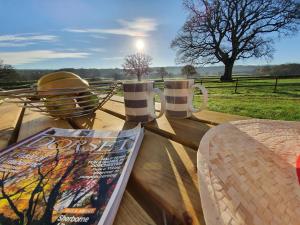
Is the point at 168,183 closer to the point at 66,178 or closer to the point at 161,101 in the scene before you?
the point at 66,178

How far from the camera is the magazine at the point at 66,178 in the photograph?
162mm

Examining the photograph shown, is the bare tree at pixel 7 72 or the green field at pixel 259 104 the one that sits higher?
Answer: the bare tree at pixel 7 72

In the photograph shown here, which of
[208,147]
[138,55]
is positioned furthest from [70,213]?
[138,55]

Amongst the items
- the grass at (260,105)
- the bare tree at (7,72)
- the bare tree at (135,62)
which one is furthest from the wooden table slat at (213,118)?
the bare tree at (135,62)

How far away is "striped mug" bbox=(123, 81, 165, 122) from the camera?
0.48 m

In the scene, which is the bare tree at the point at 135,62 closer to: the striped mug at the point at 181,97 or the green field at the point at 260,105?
the green field at the point at 260,105

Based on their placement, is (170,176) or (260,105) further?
(260,105)

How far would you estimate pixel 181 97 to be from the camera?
510 millimetres

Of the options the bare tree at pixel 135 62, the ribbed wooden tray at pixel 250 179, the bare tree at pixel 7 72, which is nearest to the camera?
the ribbed wooden tray at pixel 250 179

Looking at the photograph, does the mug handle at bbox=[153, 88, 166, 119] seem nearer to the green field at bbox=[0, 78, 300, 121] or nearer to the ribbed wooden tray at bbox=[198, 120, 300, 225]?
the green field at bbox=[0, 78, 300, 121]

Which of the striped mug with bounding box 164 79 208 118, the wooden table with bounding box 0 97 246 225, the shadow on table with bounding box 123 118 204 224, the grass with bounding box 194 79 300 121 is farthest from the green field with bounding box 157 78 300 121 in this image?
the shadow on table with bounding box 123 118 204 224

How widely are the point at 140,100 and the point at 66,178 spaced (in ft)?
0.94

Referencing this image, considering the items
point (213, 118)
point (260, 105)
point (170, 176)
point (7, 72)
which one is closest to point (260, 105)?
point (260, 105)

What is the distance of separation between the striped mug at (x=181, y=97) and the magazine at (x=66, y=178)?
0.64 ft
